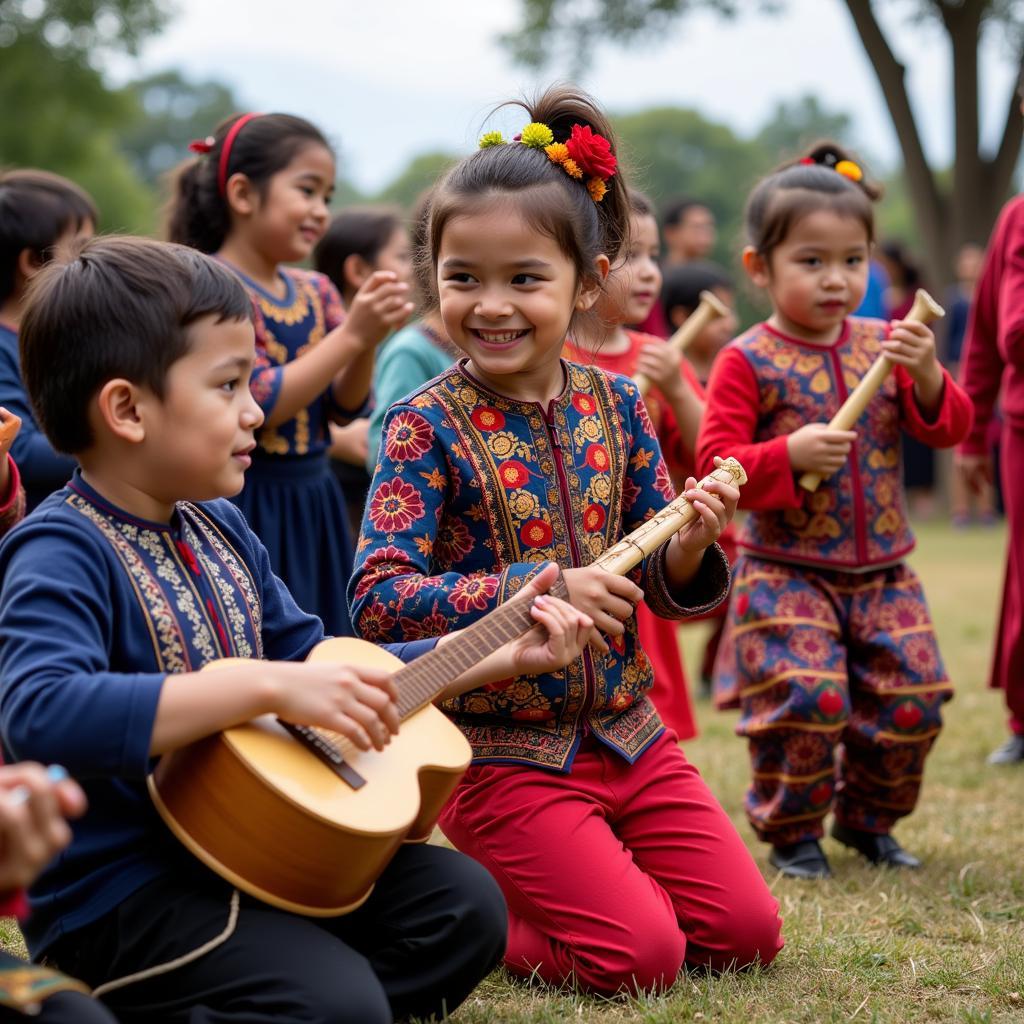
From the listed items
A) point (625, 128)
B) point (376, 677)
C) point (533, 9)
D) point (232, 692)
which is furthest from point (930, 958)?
point (625, 128)

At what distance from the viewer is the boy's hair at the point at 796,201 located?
374 cm

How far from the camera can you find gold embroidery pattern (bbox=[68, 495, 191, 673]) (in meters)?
2.16

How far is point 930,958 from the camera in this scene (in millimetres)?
2746

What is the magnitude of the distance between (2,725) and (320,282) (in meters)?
2.46

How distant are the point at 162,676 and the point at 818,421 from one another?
218 centimetres

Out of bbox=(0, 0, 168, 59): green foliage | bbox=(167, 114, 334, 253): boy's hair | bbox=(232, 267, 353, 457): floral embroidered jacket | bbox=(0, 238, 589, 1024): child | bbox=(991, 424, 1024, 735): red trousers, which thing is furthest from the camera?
bbox=(0, 0, 168, 59): green foliage

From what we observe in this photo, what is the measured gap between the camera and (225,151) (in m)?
4.07

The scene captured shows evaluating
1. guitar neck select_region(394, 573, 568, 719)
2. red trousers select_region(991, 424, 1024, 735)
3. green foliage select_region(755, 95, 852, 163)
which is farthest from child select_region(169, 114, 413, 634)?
green foliage select_region(755, 95, 852, 163)

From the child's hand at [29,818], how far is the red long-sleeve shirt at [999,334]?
142 inches

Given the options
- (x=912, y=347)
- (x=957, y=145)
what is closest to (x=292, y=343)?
(x=912, y=347)

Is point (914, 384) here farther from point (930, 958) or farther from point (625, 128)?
point (625, 128)

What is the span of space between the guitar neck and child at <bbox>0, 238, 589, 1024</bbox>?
0.15ft

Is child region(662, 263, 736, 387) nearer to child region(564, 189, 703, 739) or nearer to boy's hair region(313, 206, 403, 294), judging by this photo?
boy's hair region(313, 206, 403, 294)

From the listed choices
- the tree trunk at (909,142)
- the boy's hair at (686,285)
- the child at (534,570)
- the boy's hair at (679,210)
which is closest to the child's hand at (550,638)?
the child at (534,570)
